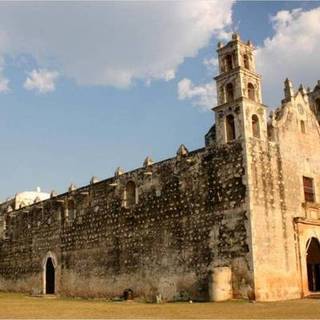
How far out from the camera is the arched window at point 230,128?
22594 mm

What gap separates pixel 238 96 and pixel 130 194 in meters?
8.05

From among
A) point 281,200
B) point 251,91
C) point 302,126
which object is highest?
point 251,91

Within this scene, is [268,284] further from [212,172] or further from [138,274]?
[138,274]

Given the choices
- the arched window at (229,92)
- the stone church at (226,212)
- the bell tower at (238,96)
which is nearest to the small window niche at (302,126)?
the stone church at (226,212)

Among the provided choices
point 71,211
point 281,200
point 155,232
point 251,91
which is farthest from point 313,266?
point 71,211

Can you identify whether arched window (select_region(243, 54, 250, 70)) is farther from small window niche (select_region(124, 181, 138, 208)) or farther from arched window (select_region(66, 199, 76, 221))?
arched window (select_region(66, 199, 76, 221))

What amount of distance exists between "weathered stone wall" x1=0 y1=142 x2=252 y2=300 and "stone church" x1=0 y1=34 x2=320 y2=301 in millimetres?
49

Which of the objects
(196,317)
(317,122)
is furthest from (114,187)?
(196,317)

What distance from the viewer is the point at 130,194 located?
27219 mm

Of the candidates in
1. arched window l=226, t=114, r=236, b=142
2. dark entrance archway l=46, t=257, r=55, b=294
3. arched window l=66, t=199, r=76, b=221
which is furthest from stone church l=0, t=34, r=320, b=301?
dark entrance archway l=46, t=257, r=55, b=294

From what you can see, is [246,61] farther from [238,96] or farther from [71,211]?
[71,211]

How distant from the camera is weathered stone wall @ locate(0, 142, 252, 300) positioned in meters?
21.8

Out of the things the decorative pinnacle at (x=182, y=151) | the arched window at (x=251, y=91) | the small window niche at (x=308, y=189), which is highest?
the arched window at (x=251, y=91)

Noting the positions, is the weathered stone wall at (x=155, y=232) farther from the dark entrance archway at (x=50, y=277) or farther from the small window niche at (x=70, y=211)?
the dark entrance archway at (x=50, y=277)
